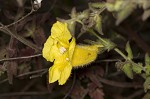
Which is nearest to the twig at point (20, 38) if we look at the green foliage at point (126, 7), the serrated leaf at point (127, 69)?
the serrated leaf at point (127, 69)

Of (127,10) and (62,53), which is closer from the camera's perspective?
(127,10)

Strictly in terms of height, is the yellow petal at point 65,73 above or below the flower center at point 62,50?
below

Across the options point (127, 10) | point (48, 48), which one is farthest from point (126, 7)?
point (48, 48)

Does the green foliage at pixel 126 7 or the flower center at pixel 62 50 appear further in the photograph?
the flower center at pixel 62 50

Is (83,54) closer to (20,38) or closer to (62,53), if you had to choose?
(62,53)

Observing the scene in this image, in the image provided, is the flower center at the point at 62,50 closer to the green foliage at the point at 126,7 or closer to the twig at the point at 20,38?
the twig at the point at 20,38

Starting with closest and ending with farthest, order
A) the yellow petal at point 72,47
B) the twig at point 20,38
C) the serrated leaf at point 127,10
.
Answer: the serrated leaf at point 127,10 → the yellow petal at point 72,47 → the twig at point 20,38

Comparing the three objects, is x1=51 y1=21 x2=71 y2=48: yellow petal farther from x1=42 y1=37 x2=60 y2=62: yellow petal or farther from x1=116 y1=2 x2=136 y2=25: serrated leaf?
x1=116 y1=2 x2=136 y2=25: serrated leaf

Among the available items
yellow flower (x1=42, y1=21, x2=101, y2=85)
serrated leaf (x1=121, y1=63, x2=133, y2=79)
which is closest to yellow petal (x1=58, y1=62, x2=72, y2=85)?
yellow flower (x1=42, y1=21, x2=101, y2=85)
